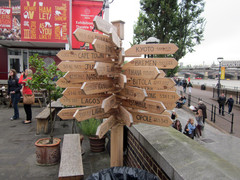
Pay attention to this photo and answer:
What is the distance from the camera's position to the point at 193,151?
234 cm

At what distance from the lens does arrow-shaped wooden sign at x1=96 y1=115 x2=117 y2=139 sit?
2.01 m

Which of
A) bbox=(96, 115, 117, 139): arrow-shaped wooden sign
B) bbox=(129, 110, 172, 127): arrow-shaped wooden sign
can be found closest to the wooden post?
bbox=(96, 115, 117, 139): arrow-shaped wooden sign

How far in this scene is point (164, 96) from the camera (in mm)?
2346

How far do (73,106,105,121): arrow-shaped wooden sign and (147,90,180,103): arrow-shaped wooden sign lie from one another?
64 centimetres

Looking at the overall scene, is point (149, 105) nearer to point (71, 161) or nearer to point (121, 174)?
point (121, 174)

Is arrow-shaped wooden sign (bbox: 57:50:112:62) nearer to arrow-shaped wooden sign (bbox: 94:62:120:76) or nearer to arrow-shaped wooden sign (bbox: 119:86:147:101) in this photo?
arrow-shaped wooden sign (bbox: 94:62:120:76)

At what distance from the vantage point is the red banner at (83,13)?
11945 millimetres

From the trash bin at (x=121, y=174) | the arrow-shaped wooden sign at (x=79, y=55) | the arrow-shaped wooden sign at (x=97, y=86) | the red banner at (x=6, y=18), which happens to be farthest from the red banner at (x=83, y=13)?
the trash bin at (x=121, y=174)

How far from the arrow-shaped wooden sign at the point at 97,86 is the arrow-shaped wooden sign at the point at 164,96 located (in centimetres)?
48

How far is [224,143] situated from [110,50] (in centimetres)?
860

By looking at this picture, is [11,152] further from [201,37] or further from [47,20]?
[201,37]

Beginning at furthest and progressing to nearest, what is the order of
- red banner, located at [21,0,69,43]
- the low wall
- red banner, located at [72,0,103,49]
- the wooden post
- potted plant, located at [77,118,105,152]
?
1. red banner, located at [21,0,69,43]
2. red banner, located at [72,0,103,49]
3. potted plant, located at [77,118,105,152]
4. the wooden post
5. the low wall

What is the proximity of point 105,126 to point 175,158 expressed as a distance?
819 mm

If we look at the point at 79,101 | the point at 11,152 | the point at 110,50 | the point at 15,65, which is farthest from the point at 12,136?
the point at 15,65
